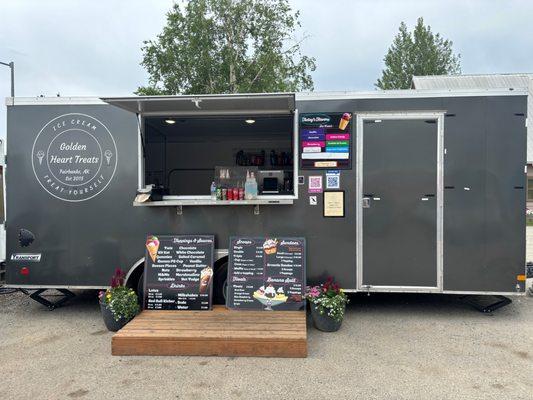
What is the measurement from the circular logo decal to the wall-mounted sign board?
2.22 m

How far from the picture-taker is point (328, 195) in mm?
4418

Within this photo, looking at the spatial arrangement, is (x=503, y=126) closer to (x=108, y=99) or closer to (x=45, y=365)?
(x=108, y=99)

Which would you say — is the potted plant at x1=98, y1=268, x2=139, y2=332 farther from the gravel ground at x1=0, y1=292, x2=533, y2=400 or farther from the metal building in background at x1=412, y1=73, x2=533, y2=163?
the metal building in background at x1=412, y1=73, x2=533, y2=163

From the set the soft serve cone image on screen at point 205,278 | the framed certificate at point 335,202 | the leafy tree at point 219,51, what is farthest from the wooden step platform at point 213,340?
the leafy tree at point 219,51

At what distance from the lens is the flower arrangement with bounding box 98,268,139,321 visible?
4.07m

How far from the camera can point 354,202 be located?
174 inches

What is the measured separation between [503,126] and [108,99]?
4.17 metres

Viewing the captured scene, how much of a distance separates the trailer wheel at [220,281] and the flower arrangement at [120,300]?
0.86m

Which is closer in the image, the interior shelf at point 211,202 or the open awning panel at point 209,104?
the open awning panel at point 209,104

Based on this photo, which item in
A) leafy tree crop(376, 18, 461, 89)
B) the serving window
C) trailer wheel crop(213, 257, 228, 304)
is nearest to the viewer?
trailer wheel crop(213, 257, 228, 304)

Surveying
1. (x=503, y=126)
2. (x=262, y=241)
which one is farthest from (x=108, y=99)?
(x=503, y=126)

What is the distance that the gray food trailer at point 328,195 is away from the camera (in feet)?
14.1

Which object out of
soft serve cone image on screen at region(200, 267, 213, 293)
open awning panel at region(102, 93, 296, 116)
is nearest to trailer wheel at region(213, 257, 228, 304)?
soft serve cone image on screen at region(200, 267, 213, 293)

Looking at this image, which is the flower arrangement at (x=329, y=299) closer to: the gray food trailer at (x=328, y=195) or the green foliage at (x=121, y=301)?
the gray food trailer at (x=328, y=195)
